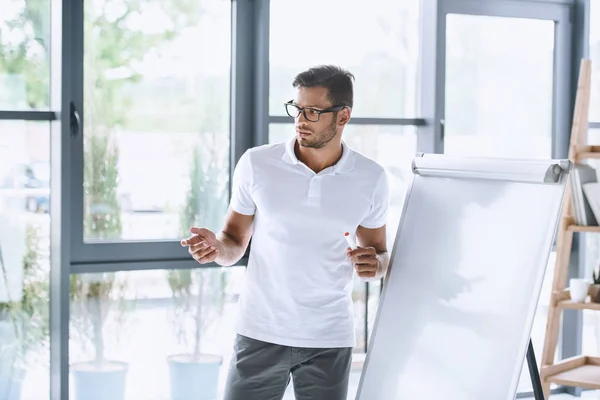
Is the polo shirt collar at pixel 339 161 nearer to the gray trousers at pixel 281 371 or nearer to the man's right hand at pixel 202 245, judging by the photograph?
the man's right hand at pixel 202 245

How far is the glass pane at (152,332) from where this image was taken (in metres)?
3.39

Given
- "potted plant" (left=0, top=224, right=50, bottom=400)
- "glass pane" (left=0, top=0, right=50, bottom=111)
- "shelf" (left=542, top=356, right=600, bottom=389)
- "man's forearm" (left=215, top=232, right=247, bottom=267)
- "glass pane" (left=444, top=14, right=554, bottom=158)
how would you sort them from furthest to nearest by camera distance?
"glass pane" (left=444, top=14, right=554, bottom=158)
"shelf" (left=542, top=356, right=600, bottom=389)
"potted plant" (left=0, top=224, right=50, bottom=400)
"glass pane" (left=0, top=0, right=50, bottom=111)
"man's forearm" (left=215, top=232, right=247, bottom=267)

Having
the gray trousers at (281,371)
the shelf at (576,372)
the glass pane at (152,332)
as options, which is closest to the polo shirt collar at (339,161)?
the gray trousers at (281,371)

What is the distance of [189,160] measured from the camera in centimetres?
351

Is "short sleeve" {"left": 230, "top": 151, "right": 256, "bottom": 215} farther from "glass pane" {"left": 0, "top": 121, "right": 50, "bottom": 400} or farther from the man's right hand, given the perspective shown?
"glass pane" {"left": 0, "top": 121, "right": 50, "bottom": 400}

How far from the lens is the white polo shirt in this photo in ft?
7.88

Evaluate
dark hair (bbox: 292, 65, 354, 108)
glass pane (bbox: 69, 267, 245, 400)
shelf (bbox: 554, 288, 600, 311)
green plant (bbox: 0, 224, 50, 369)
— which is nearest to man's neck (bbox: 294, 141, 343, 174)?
dark hair (bbox: 292, 65, 354, 108)

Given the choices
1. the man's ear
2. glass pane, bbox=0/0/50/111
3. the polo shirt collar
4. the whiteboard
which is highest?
glass pane, bbox=0/0/50/111

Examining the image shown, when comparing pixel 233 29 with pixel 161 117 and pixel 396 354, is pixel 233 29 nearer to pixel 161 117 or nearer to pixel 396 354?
pixel 161 117

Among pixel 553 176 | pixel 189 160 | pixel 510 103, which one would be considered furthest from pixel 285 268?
pixel 510 103

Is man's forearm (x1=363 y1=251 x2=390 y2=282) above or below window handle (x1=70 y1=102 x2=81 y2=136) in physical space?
below

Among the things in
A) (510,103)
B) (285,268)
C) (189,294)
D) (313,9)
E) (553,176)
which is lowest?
(189,294)

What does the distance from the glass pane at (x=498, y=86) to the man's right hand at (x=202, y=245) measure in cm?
183

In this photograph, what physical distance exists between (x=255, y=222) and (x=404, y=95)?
1.63 m
